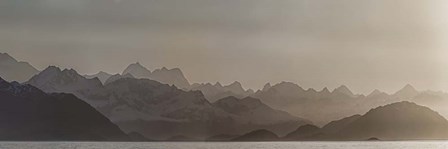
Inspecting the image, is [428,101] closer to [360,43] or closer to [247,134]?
[360,43]

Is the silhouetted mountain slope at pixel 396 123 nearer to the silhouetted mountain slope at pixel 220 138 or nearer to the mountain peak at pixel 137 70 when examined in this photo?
the silhouetted mountain slope at pixel 220 138

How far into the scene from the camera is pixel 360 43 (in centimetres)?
344

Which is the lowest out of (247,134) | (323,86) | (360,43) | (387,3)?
(247,134)

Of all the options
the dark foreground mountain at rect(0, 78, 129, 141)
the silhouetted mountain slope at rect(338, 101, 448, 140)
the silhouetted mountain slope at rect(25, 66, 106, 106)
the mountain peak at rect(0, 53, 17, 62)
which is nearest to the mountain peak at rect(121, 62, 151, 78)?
the silhouetted mountain slope at rect(25, 66, 106, 106)

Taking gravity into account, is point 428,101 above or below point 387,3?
below

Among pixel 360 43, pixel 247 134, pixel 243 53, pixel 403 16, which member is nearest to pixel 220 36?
pixel 243 53

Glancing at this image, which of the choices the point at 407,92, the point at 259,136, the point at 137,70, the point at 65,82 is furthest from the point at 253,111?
the point at 65,82

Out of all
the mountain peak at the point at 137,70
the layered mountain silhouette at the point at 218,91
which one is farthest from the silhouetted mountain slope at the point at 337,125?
the mountain peak at the point at 137,70

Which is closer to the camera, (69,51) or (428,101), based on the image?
(69,51)

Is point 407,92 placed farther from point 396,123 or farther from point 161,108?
point 161,108

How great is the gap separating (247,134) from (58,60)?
1016 mm

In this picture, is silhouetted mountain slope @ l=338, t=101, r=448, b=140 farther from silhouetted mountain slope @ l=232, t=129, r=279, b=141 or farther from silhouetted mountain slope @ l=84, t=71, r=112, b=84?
silhouetted mountain slope @ l=84, t=71, r=112, b=84

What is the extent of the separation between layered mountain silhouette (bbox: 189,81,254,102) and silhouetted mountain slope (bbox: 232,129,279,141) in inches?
7.8

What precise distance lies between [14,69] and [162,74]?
2.36 ft
